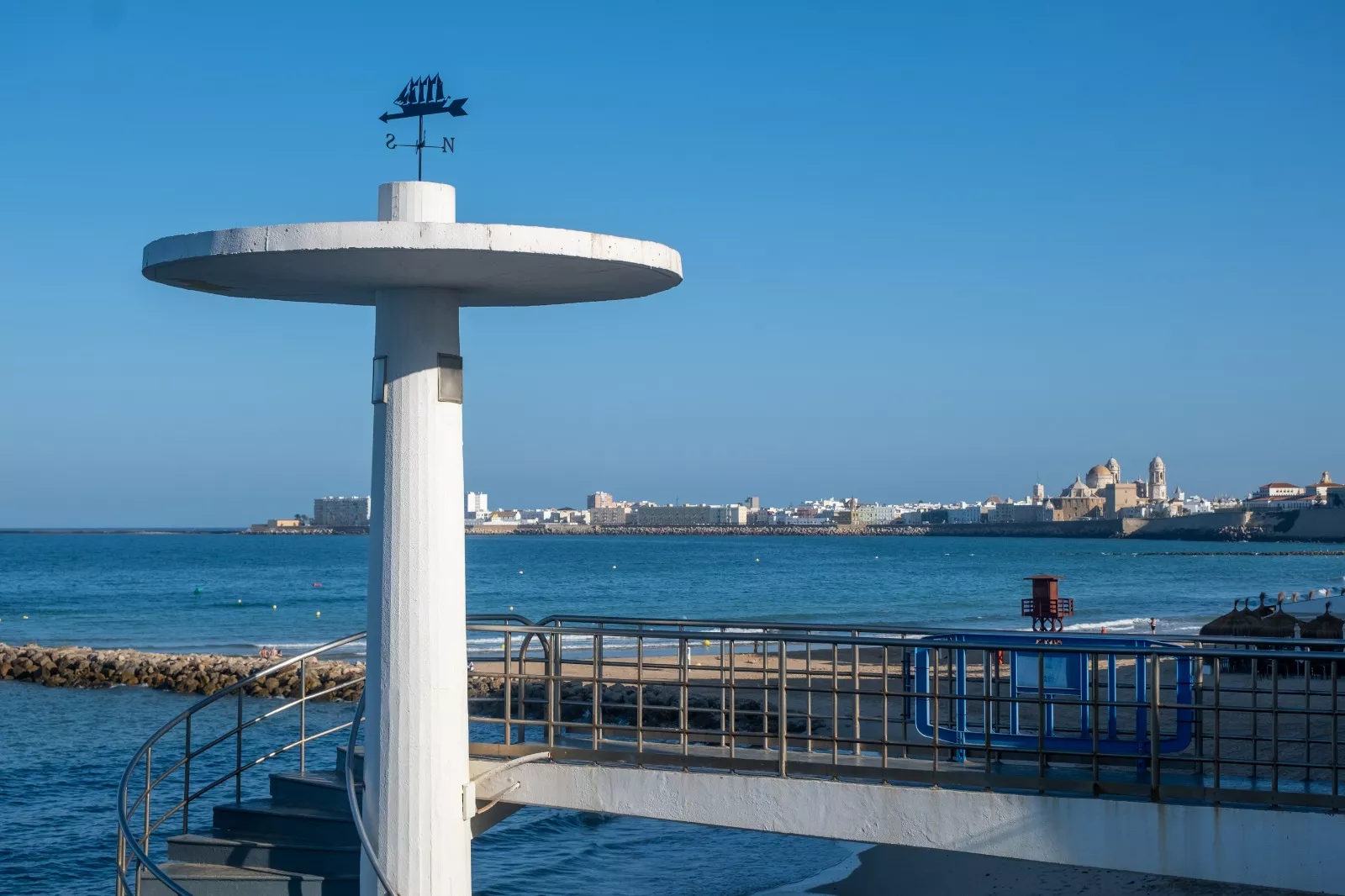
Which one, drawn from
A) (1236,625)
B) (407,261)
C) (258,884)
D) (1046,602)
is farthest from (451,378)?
(1236,625)

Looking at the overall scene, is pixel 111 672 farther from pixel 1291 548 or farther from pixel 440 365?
pixel 1291 548

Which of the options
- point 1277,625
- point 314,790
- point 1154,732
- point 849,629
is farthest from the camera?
point 1277,625

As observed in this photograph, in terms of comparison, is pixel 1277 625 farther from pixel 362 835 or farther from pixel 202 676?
pixel 202 676

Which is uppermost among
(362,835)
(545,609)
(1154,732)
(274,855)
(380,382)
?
(380,382)

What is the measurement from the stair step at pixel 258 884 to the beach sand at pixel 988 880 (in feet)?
26.5

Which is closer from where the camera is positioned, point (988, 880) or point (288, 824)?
point (288, 824)

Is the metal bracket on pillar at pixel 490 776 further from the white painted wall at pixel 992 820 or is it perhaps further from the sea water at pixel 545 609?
the sea water at pixel 545 609

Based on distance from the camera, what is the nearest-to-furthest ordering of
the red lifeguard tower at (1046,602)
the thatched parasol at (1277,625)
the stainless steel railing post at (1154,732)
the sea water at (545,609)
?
1. the stainless steel railing post at (1154,732)
2. the sea water at (545,609)
3. the red lifeguard tower at (1046,602)
4. the thatched parasol at (1277,625)

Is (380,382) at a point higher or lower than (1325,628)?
higher

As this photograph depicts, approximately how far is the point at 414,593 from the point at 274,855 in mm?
2026

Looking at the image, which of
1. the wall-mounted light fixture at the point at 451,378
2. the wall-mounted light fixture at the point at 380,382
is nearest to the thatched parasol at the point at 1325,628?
the wall-mounted light fixture at the point at 451,378

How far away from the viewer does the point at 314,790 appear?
8.16 m

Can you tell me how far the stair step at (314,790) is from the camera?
801 cm

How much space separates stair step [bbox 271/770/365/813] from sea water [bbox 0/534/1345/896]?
4.53 meters
